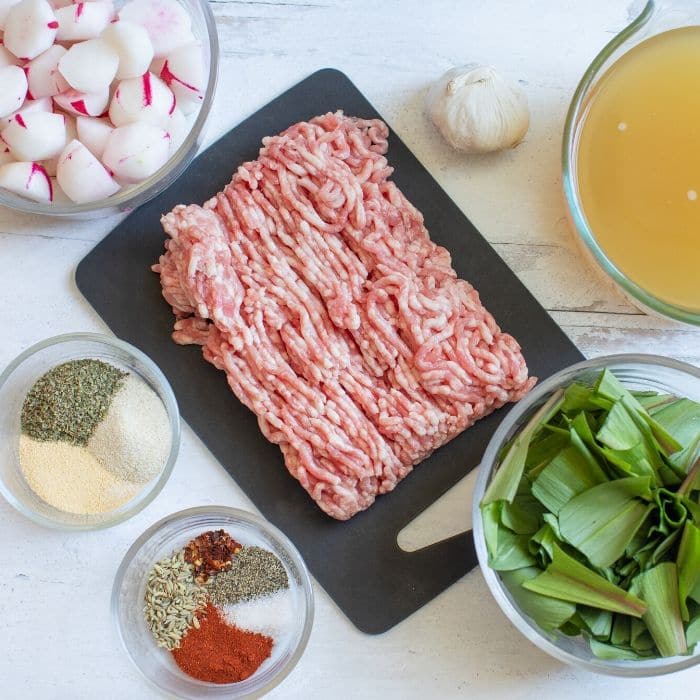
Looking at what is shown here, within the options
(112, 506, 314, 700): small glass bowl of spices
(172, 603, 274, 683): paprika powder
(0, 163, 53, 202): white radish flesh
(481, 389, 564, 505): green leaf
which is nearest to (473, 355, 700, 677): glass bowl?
(481, 389, 564, 505): green leaf

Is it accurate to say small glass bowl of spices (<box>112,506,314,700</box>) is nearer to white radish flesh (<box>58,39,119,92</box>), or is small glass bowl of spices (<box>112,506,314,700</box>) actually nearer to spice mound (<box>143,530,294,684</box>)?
spice mound (<box>143,530,294,684</box>)

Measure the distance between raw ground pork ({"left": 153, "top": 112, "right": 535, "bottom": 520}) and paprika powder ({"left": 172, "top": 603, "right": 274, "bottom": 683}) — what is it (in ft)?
0.92

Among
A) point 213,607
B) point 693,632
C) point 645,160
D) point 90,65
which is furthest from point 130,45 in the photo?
point 693,632

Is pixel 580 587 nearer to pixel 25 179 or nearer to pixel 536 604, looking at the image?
pixel 536 604

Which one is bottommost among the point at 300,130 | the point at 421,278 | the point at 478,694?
the point at 478,694

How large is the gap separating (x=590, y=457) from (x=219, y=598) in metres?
Answer: 0.73

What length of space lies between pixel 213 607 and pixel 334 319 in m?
0.58

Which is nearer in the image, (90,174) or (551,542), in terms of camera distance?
(551,542)

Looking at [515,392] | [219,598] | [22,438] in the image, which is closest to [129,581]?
[219,598]

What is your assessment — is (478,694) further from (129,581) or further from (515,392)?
(129,581)

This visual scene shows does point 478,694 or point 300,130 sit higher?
point 300,130

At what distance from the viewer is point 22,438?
5.83 ft

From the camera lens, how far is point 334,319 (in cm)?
175

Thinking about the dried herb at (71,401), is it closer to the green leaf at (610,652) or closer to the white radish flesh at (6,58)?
the white radish flesh at (6,58)
